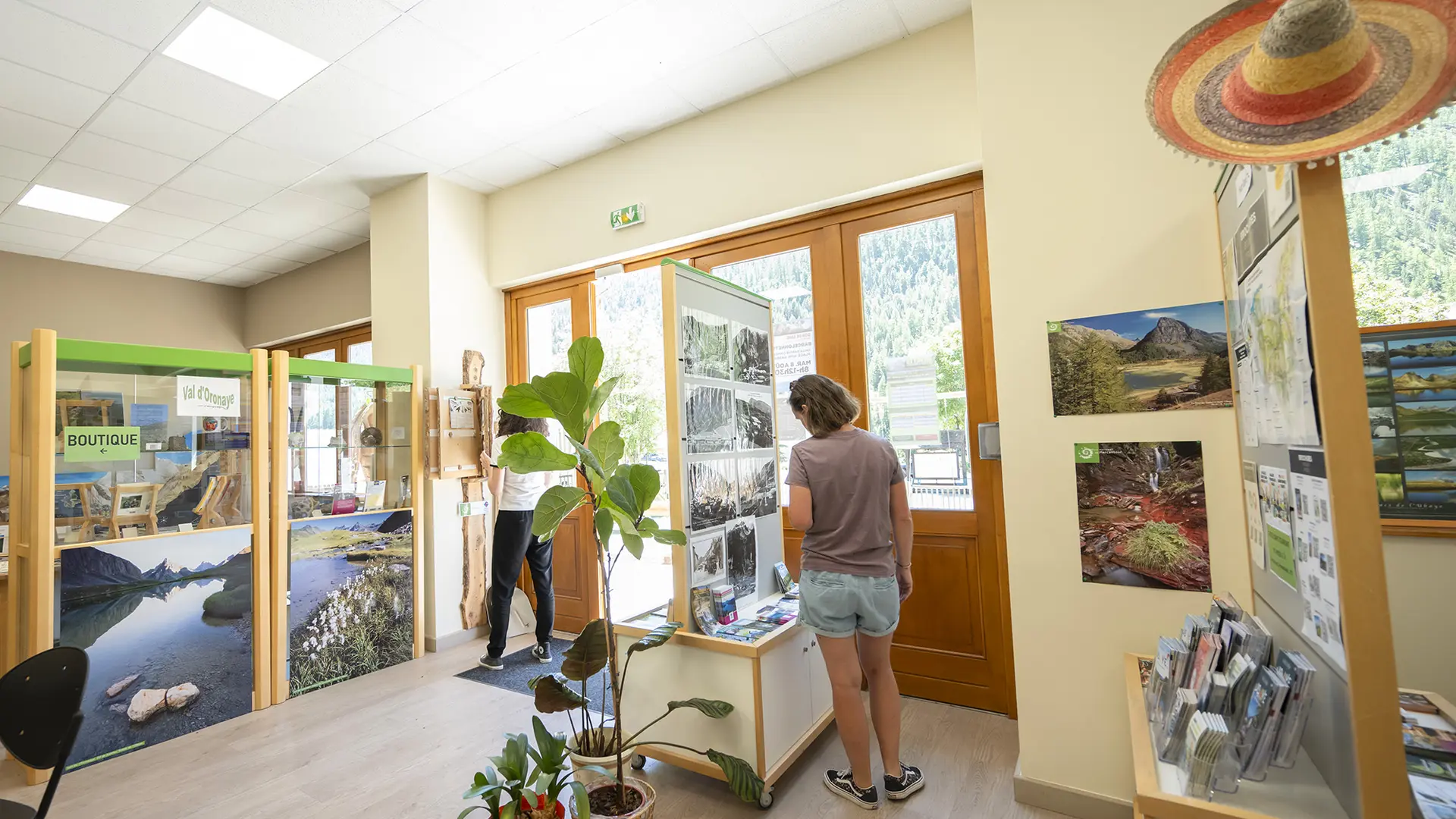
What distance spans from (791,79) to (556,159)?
6.10 feet

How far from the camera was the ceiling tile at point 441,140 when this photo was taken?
391 cm

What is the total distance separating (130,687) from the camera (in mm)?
2949

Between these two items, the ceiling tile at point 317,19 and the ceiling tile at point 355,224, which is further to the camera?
the ceiling tile at point 355,224

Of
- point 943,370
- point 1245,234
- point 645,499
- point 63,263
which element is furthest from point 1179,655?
point 63,263

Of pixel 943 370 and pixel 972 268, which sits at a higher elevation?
pixel 972 268

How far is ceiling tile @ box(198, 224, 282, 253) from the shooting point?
5.59m

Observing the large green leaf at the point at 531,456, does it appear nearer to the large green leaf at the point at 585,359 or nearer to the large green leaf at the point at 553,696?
the large green leaf at the point at 585,359

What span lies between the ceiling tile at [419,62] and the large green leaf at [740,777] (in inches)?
138

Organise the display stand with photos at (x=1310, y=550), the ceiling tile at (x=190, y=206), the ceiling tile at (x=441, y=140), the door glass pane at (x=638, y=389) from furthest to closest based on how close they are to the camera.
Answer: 1. the ceiling tile at (x=190, y=206)
2. the door glass pane at (x=638, y=389)
3. the ceiling tile at (x=441, y=140)
4. the display stand with photos at (x=1310, y=550)

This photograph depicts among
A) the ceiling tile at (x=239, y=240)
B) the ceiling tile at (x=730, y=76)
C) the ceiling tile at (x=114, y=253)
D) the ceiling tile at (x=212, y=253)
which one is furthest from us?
the ceiling tile at (x=212, y=253)

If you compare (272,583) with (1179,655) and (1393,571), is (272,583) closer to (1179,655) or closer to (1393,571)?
(1179,655)

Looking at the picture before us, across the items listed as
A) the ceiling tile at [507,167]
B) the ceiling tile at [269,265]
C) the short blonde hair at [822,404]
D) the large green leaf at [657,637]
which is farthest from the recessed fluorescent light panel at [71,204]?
the short blonde hair at [822,404]

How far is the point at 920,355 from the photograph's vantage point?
3355 millimetres

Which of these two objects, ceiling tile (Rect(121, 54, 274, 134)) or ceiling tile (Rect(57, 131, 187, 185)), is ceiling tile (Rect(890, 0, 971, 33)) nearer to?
ceiling tile (Rect(121, 54, 274, 134))
